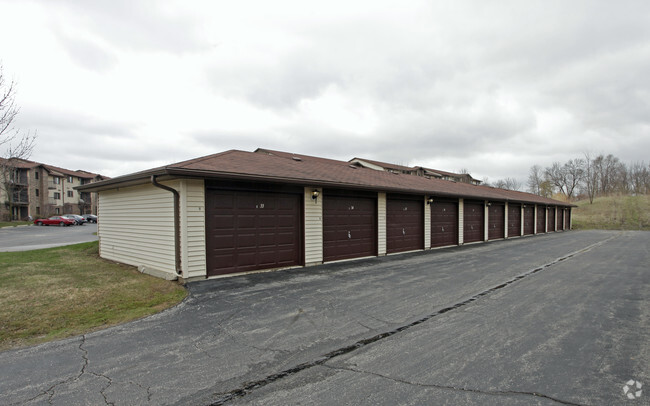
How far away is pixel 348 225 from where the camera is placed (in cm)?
1037

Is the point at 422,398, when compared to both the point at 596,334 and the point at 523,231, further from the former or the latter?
the point at 523,231

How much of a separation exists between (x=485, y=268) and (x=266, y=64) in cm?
1130

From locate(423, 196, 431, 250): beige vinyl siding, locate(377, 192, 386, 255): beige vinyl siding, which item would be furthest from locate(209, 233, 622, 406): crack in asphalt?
locate(423, 196, 431, 250): beige vinyl siding

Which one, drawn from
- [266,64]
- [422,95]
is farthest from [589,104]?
[266,64]

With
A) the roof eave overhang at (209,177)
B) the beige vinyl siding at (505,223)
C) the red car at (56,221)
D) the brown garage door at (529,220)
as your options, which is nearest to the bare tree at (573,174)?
the brown garage door at (529,220)

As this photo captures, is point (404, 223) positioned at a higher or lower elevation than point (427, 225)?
higher

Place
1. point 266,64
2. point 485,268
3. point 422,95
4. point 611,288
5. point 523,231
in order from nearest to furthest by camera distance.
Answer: point 611,288 < point 485,268 < point 266,64 < point 422,95 < point 523,231

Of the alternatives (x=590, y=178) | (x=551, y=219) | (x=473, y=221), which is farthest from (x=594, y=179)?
(x=473, y=221)

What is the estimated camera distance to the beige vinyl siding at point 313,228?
907 cm

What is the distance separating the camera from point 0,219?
35.7 meters

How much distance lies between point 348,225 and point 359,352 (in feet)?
23.0

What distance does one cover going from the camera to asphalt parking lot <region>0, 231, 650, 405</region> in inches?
102

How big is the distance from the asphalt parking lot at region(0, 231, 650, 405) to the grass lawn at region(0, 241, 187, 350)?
49 centimetres

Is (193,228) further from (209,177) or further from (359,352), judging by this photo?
(359,352)
